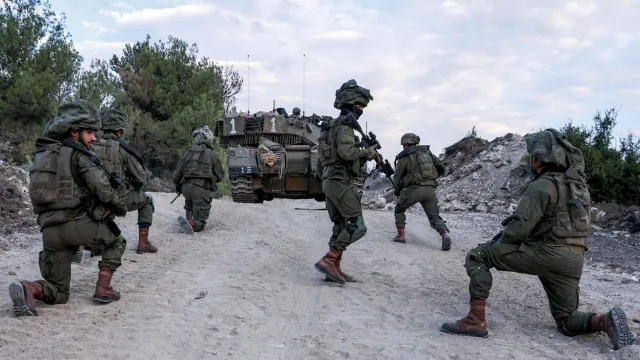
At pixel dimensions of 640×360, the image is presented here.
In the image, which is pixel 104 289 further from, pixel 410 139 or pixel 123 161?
pixel 410 139

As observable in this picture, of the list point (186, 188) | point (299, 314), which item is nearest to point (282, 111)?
point (186, 188)

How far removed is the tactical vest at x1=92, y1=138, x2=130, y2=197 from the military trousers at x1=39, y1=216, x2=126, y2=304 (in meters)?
2.01

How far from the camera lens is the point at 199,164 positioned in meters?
9.57

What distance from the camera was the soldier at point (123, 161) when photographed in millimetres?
7031

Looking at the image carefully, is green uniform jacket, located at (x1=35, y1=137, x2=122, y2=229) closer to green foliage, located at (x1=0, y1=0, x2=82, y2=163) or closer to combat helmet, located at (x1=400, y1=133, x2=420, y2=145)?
combat helmet, located at (x1=400, y1=133, x2=420, y2=145)

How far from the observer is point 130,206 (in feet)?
24.3

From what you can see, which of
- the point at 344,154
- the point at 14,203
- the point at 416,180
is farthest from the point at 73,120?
the point at 14,203

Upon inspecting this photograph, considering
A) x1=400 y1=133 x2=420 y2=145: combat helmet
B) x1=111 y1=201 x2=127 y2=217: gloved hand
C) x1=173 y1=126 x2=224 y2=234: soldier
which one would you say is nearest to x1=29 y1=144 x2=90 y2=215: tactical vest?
x1=111 y1=201 x2=127 y2=217: gloved hand

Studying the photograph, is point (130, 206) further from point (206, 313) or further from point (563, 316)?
point (563, 316)

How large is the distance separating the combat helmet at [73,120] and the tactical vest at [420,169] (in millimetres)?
5503

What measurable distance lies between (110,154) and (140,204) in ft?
2.78

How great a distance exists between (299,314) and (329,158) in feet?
6.35

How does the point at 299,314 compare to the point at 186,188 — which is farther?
the point at 186,188

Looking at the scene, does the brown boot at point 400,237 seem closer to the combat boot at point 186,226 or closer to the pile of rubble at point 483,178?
the combat boot at point 186,226
